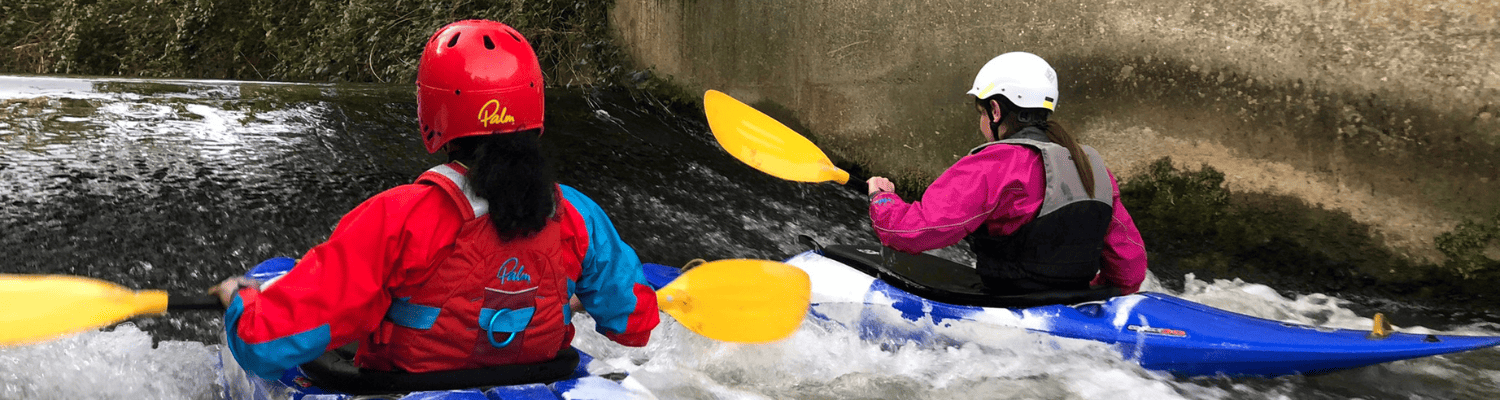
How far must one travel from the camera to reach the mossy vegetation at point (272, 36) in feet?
27.8

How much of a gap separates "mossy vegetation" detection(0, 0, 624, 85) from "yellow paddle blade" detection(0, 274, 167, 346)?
21.0ft

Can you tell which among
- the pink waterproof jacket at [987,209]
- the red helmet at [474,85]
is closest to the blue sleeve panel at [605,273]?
the red helmet at [474,85]

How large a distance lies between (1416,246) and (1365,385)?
51.5 inches

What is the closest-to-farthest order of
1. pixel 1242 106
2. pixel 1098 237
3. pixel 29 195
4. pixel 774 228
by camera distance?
pixel 1098 237 → pixel 29 195 → pixel 1242 106 → pixel 774 228

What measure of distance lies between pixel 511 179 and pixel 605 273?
0.38 metres

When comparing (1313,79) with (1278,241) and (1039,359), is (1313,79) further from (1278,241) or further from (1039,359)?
(1039,359)

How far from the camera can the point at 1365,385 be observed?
309 centimetres

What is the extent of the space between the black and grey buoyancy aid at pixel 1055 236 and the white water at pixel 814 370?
0.63ft

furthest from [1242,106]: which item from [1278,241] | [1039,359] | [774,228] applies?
[774,228]

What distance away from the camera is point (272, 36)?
34.4 ft

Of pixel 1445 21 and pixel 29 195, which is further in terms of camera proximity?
pixel 29 195

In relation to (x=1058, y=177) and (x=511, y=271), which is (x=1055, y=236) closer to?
(x=1058, y=177)

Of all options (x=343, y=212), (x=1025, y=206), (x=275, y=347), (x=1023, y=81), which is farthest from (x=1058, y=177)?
(x=343, y=212)

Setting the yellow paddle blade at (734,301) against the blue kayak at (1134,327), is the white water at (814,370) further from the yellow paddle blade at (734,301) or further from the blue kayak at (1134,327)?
the yellow paddle blade at (734,301)
